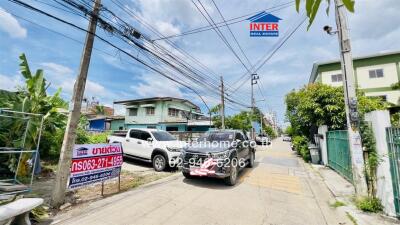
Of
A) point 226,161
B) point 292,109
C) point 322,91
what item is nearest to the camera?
point 226,161

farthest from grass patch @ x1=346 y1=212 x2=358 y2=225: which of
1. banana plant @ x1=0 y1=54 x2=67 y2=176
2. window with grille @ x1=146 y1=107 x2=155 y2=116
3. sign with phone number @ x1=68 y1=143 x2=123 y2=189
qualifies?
window with grille @ x1=146 y1=107 x2=155 y2=116

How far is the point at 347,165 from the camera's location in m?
7.85

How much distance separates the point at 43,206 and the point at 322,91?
1320 centimetres

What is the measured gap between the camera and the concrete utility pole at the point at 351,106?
5562mm

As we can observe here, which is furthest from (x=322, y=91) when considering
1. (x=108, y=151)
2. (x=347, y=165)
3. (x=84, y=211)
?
(x=84, y=211)

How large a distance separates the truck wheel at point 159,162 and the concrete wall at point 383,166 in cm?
752

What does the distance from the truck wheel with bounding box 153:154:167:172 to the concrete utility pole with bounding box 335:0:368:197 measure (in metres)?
7.05

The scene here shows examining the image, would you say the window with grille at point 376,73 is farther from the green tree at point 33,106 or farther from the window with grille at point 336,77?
the green tree at point 33,106

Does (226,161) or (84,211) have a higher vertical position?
(226,161)

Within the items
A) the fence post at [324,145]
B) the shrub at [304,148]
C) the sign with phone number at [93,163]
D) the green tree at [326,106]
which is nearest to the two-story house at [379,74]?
the shrub at [304,148]

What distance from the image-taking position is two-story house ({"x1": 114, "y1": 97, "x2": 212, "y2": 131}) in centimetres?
2861

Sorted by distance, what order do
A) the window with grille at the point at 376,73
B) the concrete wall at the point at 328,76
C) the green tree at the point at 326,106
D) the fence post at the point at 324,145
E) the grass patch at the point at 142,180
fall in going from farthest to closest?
the concrete wall at the point at 328,76, the window with grille at the point at 376,73, the fence post at the point at 324,145, the green tree at the point at 326,106, the grass patch at the point at 142,180

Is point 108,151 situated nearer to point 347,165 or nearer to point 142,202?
point 142,202

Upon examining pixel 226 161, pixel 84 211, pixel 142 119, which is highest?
pixel 142 119
